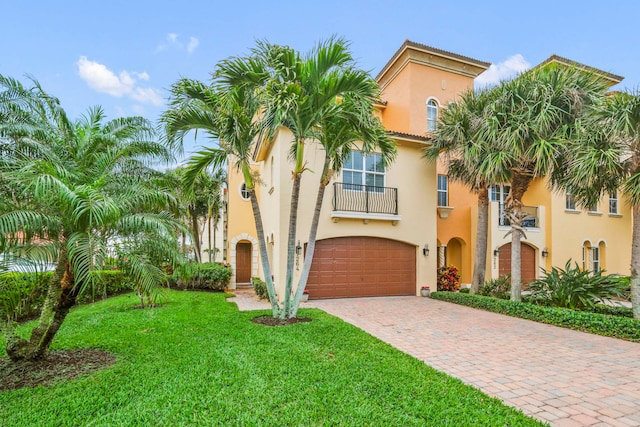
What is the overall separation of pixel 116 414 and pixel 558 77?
518 inches

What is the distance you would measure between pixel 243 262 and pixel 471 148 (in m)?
13.1

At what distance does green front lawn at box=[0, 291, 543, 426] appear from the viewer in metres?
3.85

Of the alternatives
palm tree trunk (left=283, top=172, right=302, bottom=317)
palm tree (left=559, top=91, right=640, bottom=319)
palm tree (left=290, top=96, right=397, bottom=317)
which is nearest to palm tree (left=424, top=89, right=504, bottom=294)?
palm tree (left=559, top=91, right=640, bottom=319)

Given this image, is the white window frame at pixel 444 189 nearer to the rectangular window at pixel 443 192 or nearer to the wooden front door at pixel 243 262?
the rectangular window at pixel 443 192

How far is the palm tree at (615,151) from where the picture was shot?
814cm

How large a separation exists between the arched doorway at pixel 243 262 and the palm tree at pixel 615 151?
14.9 m

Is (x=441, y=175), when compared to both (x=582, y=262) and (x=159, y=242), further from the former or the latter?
(x=159, y=242)

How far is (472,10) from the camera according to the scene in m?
13.9

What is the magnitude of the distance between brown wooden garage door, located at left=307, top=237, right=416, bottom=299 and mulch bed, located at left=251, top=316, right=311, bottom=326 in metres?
3.58

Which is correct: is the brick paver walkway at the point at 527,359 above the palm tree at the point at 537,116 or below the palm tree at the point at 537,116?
below

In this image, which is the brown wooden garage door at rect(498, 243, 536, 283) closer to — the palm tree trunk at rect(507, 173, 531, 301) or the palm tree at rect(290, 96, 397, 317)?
the palm tree trunk at rect(507, 173, 531, 301)

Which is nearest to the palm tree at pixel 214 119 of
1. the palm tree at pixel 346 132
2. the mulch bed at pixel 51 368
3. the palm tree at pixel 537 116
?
the palm tree at pixel 346 132

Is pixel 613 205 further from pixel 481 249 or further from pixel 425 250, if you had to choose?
pixel 425 250

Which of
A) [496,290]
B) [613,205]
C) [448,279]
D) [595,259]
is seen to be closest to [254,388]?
[496,290]
